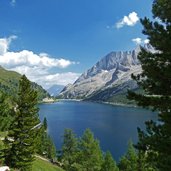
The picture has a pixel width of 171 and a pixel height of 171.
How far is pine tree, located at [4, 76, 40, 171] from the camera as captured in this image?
3581cm

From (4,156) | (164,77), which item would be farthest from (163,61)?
(4,156)

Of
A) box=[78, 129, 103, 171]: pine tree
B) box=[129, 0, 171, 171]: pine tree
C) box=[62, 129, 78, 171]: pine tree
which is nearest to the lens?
box=[129, 0, 171, 171]: pine tree

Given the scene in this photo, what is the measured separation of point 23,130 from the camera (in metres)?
36.2

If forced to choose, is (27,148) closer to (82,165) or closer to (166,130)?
(166,130)

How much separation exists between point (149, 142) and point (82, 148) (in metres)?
56.2

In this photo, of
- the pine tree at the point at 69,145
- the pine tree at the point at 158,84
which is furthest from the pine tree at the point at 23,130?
the pine tree at the point at 69,145

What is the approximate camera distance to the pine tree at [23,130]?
35812 mm

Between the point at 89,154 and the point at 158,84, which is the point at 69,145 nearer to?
the point at 89,154

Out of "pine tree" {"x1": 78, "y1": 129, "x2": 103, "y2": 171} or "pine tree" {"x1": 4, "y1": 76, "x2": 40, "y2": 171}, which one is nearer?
"pine tree" {"x1": 4, "y1": 76, "x2": 40, "y2": 171}

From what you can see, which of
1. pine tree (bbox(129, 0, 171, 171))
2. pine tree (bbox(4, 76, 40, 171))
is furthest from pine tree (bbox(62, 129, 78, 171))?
pine tree (bbox(129, 0, 171, 171))

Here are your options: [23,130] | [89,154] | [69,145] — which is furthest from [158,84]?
[69,145]

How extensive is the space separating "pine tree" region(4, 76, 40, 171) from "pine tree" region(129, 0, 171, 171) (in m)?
18.9

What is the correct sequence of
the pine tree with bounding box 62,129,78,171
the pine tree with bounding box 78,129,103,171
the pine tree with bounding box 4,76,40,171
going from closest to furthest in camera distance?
the pine tree with bounding box 4,76,40,171
the pine tree with bounding box 78,129,103,171
the pine tree with bounding box 62,129,78,171

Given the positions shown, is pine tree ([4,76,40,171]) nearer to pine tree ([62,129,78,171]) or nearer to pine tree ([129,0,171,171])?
pine tree ([129,0,171,171])
